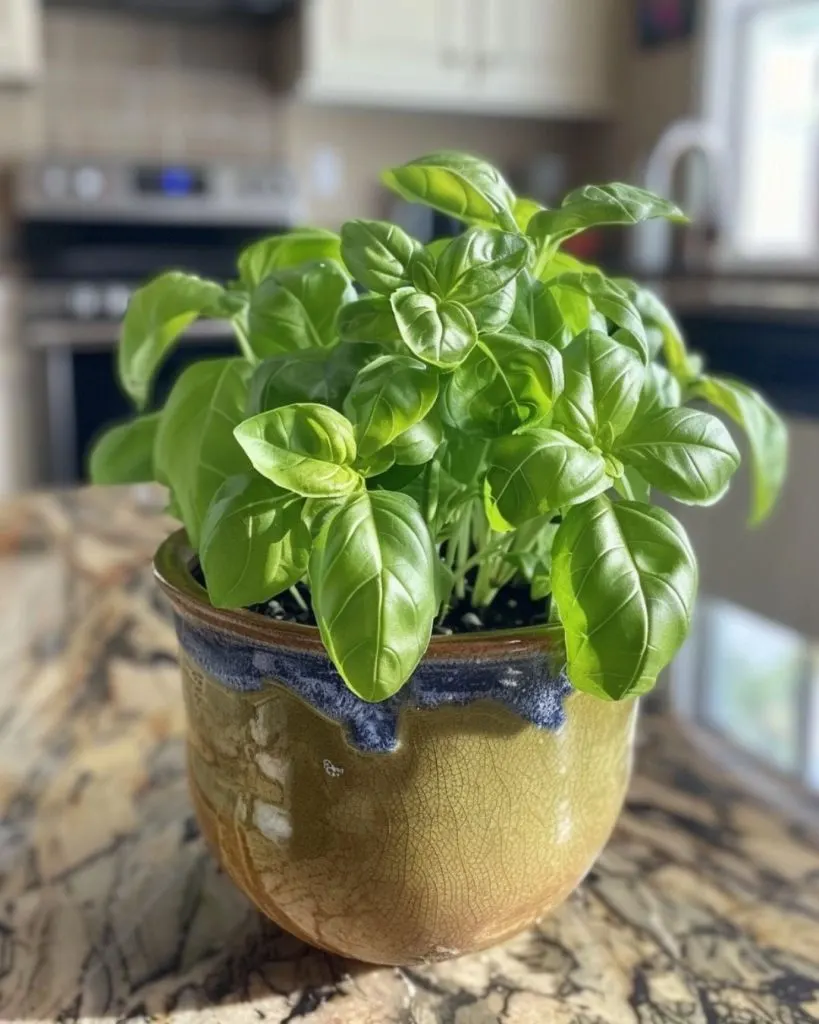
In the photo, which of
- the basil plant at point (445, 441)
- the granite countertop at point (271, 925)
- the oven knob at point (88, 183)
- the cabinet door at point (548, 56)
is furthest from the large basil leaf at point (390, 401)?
the cabinet door at point (548, 56)

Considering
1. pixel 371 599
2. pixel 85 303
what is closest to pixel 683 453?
pixel 371 599

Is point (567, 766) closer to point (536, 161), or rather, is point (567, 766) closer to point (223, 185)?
point (223, 185)

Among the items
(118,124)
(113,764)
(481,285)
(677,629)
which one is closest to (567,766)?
(677,629)

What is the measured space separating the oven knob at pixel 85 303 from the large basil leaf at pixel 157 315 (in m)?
2.51

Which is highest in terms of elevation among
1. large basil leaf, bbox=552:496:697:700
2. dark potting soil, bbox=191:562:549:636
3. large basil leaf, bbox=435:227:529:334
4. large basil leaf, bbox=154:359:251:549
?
large basil leaf, bbox=435:227:529:334

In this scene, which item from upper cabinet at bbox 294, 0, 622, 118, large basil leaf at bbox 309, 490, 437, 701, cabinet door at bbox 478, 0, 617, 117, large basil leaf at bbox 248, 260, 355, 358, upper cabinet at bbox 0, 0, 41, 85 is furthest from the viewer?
cabinet door at bbox 478, 0, 617, 117

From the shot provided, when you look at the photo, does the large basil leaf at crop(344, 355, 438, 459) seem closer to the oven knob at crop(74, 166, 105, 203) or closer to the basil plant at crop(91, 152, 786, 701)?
the basil plant at crop(91, 152, 786, 701)

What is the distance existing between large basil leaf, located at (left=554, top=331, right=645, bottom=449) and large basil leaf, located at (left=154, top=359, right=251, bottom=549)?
0.13m

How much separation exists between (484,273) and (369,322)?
0.05 m

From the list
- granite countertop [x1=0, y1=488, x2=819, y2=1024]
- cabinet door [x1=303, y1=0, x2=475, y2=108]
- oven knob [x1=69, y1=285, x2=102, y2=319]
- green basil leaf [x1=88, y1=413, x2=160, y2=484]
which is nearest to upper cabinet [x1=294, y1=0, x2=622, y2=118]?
cabinet door [x1=303, y1=0, x2=475, y2=108]

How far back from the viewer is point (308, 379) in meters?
0.41

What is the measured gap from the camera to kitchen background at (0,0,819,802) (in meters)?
2.87

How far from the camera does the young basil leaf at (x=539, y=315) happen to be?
1.36 ft

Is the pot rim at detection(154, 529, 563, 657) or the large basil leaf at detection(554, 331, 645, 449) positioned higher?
the large basil leaf at detection(554, 331, 645, 449)
